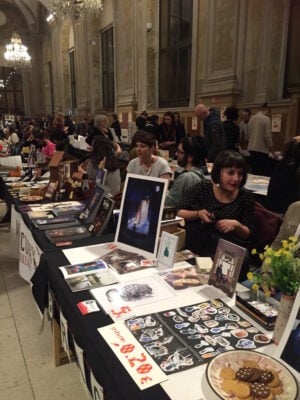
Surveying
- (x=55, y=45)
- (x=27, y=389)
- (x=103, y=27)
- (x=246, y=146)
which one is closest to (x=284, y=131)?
(x=246, y=146)

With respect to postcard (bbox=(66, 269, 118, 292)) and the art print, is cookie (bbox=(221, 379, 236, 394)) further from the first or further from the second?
postcard (bbox=(66, 269, 118, 292))

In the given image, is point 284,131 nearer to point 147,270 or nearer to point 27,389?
point 147,270

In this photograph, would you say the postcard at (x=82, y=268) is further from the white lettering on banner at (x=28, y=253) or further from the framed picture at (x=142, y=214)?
the white lettering on banner at (x=28, y=253)

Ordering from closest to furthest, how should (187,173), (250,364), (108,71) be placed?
(250,364), (187,173), (108,71)

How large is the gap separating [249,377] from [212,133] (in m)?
3.72

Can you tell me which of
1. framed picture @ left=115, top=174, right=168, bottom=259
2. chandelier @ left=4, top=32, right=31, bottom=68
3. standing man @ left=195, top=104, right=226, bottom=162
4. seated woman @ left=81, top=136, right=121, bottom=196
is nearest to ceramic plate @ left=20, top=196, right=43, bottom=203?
seated woman @ left=81, top=136, right=121, bottom=196

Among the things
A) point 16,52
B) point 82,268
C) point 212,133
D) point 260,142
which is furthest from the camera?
point 16,52

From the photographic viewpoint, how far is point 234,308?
131cm

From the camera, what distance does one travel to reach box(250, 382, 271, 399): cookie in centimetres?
86

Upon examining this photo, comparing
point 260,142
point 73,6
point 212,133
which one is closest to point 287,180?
point 212,133

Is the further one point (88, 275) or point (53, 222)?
point (53, 222)

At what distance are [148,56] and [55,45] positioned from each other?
32.1ft

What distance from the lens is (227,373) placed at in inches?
37.6

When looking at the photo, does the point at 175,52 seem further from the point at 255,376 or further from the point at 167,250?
the point at 255,376
